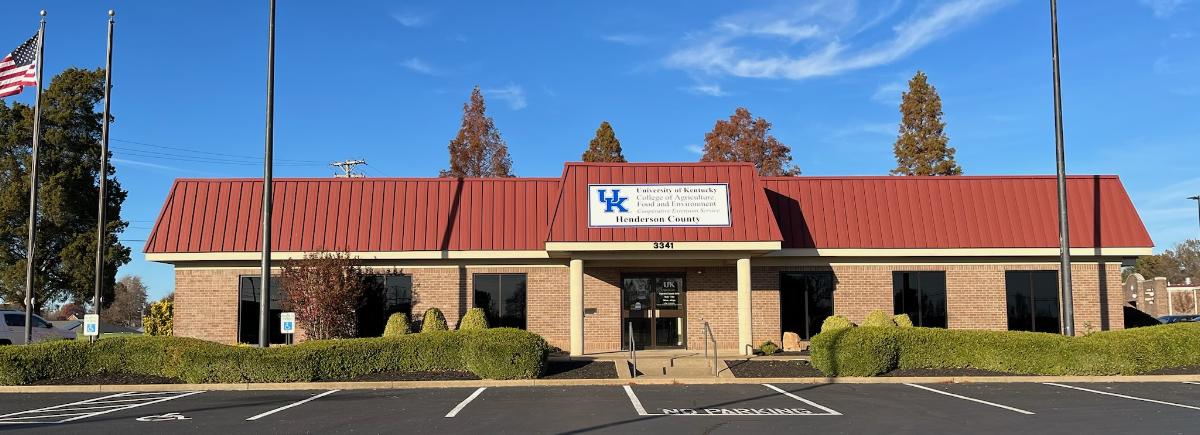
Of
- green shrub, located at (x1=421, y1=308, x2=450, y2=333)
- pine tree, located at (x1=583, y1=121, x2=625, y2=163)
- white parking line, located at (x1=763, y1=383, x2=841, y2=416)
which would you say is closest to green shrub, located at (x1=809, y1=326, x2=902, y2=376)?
white parking line, located at (x1=763, y1=383, x2=841, y2=416)

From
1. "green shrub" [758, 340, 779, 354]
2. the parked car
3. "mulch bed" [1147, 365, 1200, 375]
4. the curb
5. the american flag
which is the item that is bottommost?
the curb

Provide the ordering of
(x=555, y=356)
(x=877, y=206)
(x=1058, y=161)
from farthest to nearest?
(x=877, y=206), (x=555, y=356), (x=1058, y=161)

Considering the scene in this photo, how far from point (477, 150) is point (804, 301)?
92.5 ft

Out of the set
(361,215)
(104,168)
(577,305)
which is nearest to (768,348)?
(577,305)

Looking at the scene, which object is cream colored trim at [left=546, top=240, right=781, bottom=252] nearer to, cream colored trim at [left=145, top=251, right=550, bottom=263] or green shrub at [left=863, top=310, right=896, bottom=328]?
cream colored trim at [left=145, top=251, right=550, bottom=263]

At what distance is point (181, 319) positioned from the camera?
22.4 m

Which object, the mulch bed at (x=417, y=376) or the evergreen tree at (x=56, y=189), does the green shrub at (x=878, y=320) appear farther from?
the evergreen tree at (x=56, y=189)

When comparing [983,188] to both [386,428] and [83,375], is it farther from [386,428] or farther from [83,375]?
[83,375]

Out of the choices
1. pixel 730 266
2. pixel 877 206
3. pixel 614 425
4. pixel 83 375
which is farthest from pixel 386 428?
pixel 877 206

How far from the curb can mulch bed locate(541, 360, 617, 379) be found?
0.58 m

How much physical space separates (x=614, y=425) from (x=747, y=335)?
10363 mm

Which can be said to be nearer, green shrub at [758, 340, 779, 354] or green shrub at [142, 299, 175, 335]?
green shrub at [758, 340, 779, 354]

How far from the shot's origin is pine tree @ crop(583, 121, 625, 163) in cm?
4703

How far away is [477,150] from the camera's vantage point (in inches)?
1890
